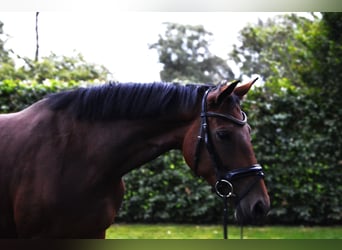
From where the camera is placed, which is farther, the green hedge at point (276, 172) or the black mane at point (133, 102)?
the green hedge at point (276, 172)

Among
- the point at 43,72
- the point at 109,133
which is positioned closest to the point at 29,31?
the point at 43,72

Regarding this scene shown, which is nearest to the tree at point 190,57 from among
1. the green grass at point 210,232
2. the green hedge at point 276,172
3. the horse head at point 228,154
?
the green hedge at point 276,172

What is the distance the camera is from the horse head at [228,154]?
1.75 meters

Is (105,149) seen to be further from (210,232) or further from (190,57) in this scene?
(190,57)

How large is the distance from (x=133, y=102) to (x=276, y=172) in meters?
3.17

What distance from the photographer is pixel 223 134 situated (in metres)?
1.77

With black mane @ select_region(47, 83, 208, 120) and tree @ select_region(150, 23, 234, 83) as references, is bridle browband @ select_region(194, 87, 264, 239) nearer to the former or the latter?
black mane @ select_region(47, 83, 208, 120)

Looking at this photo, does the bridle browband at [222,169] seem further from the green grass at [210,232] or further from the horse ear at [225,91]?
the green grass at [210,232]

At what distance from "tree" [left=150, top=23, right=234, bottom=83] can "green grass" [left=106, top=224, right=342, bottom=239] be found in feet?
25.5

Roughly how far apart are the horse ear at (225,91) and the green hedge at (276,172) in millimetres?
2986

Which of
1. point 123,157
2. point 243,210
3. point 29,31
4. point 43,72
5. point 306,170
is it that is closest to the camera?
point 243,210

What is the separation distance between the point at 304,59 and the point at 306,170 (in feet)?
3.98

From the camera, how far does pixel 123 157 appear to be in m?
1.89

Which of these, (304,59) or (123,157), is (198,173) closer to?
(123,157)
